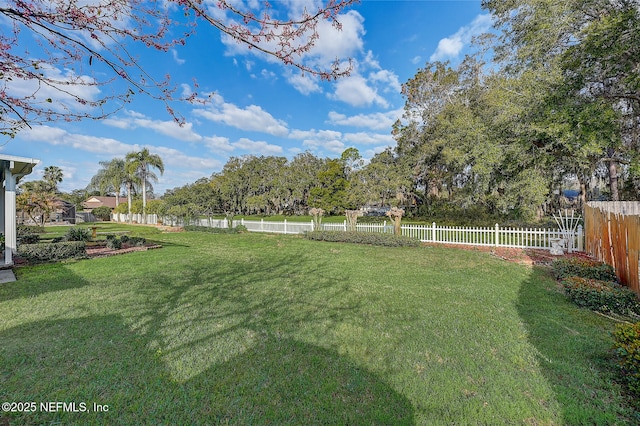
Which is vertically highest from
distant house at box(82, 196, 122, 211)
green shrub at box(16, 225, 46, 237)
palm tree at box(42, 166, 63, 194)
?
palm tree at box(42, 166, 63, 194)

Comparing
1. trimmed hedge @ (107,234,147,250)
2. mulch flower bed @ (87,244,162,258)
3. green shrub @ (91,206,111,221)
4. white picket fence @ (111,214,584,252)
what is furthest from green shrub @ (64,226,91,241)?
green shrub @ (91,206,111,221)

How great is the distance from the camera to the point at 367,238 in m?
11.1

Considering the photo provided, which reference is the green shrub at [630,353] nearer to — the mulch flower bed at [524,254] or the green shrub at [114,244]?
the mulch flower bed at [524,254]

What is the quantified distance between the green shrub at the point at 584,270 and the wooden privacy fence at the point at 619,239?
0.13m

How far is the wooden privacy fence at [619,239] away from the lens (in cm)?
389

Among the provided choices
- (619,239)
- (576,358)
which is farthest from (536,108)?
(576,358)

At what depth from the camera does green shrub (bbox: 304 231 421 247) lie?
34.2 ft

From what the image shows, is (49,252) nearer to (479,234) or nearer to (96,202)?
(479,234)

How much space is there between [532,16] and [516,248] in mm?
8653

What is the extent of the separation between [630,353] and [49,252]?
11932 millimetres

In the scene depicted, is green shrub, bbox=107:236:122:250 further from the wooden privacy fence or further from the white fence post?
the white fence post

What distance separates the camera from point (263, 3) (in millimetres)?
1822

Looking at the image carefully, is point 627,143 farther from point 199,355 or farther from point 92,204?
point 92,204

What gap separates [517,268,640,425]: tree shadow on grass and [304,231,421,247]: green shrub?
593 centimetres
